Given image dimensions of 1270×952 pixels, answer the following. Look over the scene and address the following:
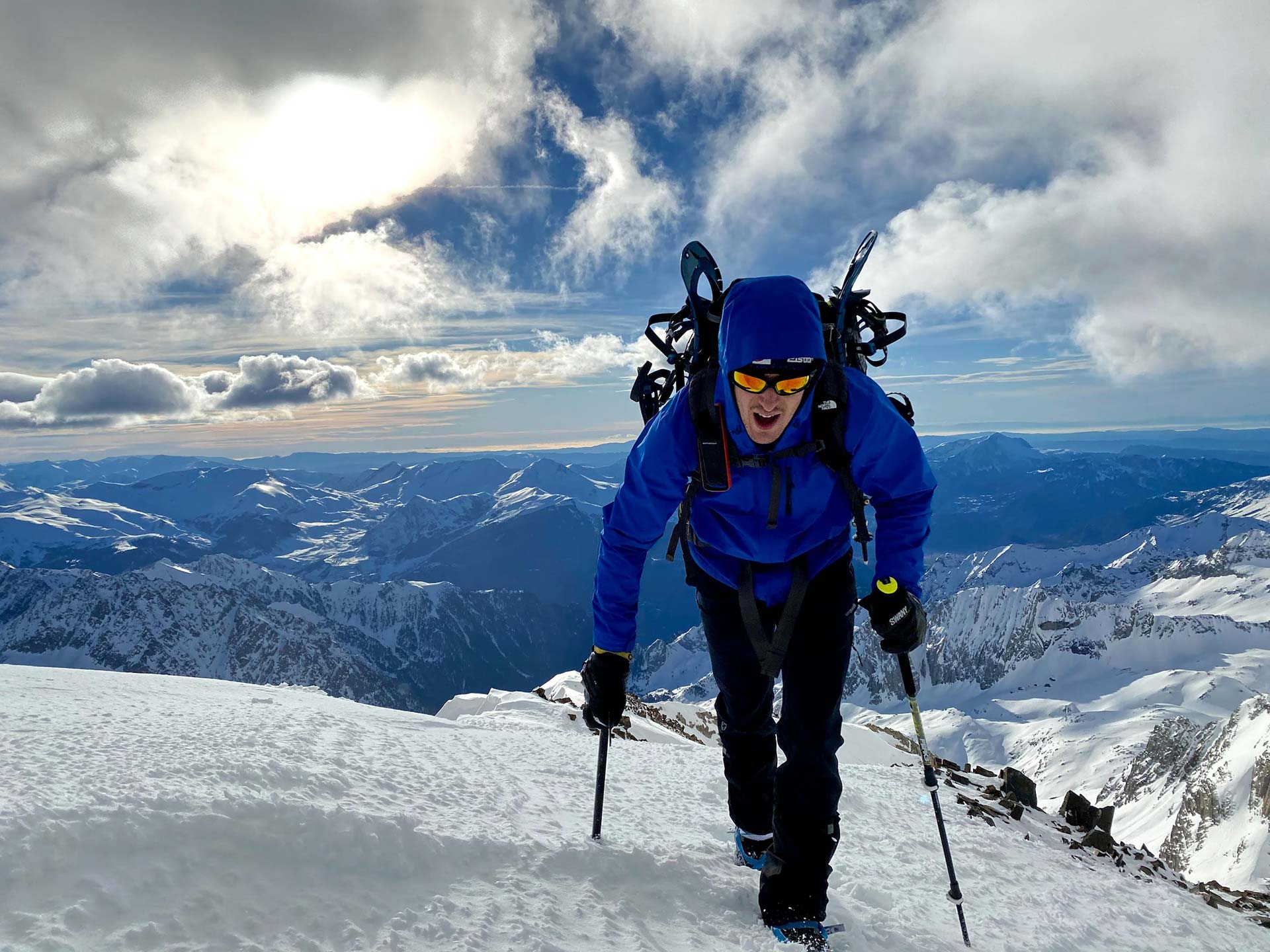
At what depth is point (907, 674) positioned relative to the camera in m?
5.28

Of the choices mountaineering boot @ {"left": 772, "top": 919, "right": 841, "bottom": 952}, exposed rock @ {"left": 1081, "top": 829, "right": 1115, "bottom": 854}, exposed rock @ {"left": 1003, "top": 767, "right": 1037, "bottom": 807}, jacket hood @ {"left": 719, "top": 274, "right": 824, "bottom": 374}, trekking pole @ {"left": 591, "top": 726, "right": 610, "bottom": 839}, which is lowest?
exposed rock @ {"left": 1003, "top": 767, "right": 1037, "bottom": 807}

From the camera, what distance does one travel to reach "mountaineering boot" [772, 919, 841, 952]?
3953 mm

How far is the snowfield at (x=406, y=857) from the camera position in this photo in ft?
10.5

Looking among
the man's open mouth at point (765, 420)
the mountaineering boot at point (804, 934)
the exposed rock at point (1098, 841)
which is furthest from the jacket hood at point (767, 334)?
the exposed rock at point (1098, 841)

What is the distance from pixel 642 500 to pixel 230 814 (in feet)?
9.90

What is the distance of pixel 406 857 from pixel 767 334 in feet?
12.5

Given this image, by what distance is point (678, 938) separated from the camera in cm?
386

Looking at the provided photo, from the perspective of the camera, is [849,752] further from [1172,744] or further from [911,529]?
[1172,744]

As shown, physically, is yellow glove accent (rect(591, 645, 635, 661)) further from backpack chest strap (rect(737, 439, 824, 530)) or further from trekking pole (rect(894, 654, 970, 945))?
trekking pole (rect(894, 654, 970, 945))

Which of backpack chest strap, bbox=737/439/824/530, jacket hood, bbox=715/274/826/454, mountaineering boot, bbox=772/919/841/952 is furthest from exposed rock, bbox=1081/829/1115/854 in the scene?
jacket hood, bbox=715/274/826/454

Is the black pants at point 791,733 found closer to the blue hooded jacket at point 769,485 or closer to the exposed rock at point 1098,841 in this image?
the blue hooded jacket at point 769,485

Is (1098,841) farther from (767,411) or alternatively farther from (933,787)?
(767,411)

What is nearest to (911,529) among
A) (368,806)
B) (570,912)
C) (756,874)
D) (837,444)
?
(837,444)

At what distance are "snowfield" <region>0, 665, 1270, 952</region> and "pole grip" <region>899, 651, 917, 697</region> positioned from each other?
1.46 m
